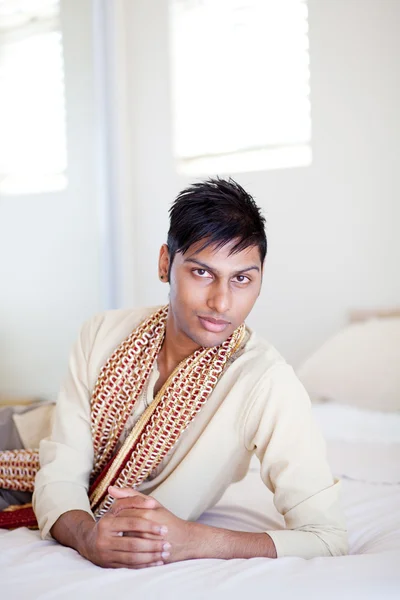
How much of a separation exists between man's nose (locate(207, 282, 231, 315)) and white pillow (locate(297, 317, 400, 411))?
150 centimetres

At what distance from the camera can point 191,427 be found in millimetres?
1488

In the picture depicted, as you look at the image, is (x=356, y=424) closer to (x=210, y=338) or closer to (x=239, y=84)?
(x=210, y=338)

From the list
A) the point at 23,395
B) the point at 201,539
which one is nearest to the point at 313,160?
the point at 23,395

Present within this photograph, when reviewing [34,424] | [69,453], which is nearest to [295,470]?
[69,453]

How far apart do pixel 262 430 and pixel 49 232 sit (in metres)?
2.21

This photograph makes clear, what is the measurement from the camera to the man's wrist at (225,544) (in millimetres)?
1257

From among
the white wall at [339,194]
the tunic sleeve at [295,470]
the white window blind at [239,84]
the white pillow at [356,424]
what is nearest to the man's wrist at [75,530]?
the tunic sleeve at [295,470]

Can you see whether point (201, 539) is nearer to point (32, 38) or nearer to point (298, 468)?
point (298, 468)

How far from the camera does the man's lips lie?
142 centimetres

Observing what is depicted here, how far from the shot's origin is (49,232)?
3.32m

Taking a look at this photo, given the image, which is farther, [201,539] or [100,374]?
[100,374]

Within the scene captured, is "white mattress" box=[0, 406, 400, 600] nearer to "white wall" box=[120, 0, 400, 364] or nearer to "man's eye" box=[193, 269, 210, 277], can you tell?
"man's eye" box=[193, 269, 210, 277]

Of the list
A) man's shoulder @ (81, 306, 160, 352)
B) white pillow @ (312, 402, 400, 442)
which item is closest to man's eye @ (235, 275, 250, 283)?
man's shoulder @ (81, 306, 160, 352)

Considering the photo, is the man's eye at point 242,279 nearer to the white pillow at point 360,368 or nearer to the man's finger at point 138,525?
the man's finger at point 138,525
